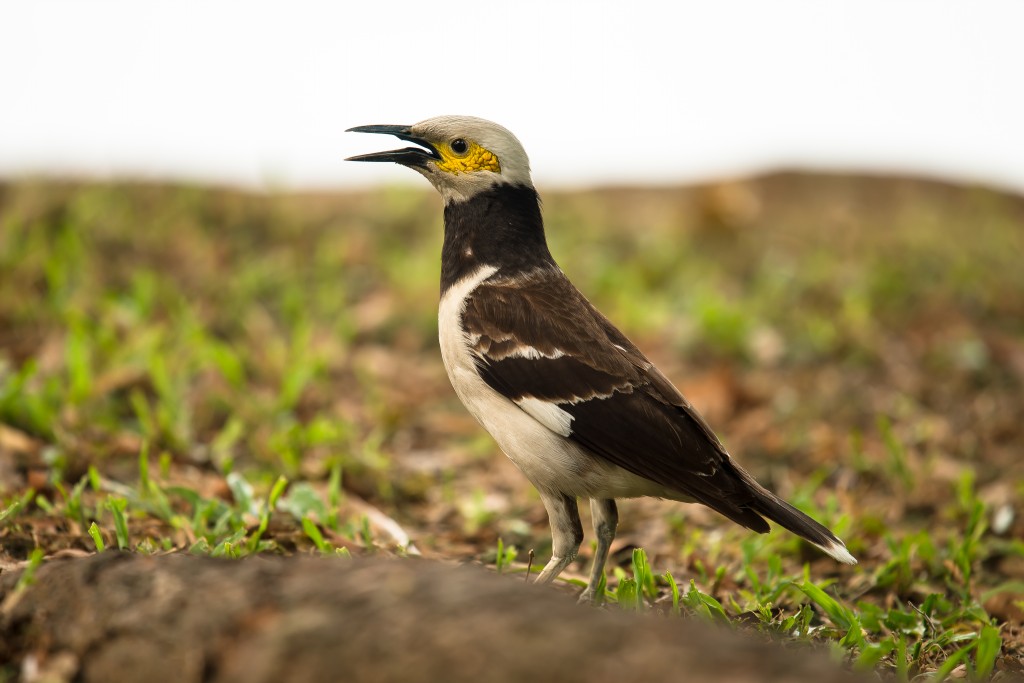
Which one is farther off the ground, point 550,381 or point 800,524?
point 550,381

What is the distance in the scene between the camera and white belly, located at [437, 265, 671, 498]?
3633mm

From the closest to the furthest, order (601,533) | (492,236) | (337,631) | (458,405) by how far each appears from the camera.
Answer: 1. (337,631)
2. (601,533)
3. (492,236)
4. (458,405)

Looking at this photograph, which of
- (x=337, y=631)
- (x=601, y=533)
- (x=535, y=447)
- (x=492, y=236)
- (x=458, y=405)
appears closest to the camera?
(x=337, y=631)

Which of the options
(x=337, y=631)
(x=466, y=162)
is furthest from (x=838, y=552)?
(x=337, y=631)

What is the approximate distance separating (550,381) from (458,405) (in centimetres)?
278

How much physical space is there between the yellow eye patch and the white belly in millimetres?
678

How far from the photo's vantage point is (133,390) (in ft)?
18.1

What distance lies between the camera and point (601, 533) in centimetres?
381

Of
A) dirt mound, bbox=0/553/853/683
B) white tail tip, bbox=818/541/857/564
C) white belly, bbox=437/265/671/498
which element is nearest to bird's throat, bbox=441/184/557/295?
white belly, bbox=437/265/671/498

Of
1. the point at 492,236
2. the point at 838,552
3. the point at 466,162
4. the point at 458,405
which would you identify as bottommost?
the point at 458,405

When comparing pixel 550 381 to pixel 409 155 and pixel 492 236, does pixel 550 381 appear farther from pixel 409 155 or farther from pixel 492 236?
pixel 409 155

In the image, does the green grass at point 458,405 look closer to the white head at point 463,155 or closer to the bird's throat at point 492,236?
the bird's throat at point 492,236

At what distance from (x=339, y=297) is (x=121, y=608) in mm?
5188

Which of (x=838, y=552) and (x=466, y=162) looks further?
(x=466, y=162)
